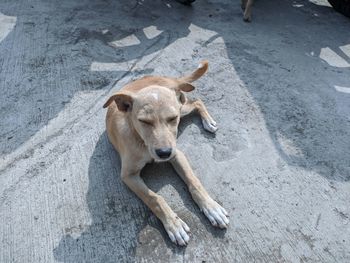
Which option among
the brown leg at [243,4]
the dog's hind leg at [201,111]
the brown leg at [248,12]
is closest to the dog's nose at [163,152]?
the dog's hind leg at [201,111]

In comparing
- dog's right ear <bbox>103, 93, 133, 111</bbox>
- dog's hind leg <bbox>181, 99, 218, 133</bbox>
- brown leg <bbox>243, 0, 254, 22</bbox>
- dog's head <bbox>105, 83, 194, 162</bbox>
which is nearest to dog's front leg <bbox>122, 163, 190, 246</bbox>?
dog's head <bbox>105, 83, 194, 162</bbox>

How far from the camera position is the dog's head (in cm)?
270

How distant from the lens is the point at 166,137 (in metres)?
2.72

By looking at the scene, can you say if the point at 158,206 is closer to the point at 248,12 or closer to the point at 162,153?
the point at 162,153

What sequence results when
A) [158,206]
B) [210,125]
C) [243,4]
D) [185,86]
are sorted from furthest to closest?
1. [243,4]
2. [210,125]
3. [185,86]
4. [158,206]

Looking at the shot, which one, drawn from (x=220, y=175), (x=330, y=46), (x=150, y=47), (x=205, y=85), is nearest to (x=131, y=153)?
(x=220, y=175)

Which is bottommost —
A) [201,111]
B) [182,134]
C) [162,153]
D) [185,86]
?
[182,134]

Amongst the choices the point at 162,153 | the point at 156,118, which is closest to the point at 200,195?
the point at 162,153

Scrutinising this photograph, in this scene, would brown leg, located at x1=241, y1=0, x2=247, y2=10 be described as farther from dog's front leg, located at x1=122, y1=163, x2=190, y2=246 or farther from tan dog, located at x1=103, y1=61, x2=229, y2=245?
dog's front leg, located at x1=122, y1=163, x2=190, y2=246

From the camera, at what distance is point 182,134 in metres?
3.72

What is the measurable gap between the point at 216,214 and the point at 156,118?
2.89ft

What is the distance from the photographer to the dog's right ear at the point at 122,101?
285 centimetres

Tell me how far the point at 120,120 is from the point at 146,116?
1.73ft

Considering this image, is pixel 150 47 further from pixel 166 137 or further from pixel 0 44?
pixel 166 137
